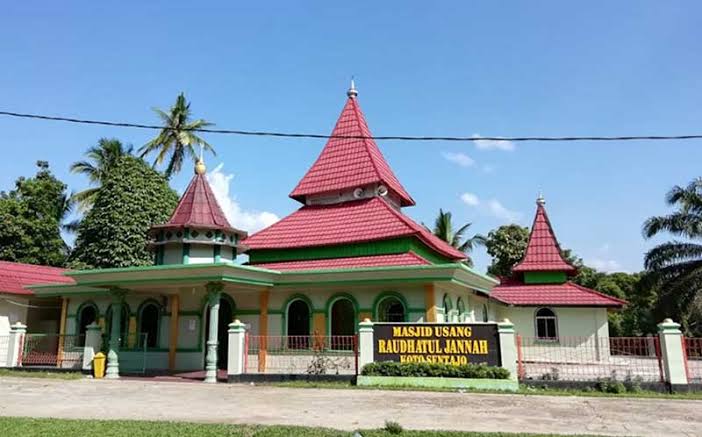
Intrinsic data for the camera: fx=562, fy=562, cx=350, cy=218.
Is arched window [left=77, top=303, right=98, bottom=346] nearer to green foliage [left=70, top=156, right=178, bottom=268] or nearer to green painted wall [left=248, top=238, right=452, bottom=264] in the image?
green painted wall [left=248, top=238, right=452, bottom=264]

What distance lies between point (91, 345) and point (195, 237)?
4.46 meters

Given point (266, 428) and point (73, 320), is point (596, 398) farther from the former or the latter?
point (73, 320)

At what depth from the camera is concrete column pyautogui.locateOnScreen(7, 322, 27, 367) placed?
1859 centimetres

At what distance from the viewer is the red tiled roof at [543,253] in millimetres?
24812

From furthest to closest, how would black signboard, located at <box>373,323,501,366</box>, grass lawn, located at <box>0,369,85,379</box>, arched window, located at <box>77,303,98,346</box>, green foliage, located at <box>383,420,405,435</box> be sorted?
1. arched window, located at <box>77,303,98,346</box>
2. grass lawn, located at <box>0,369,85,379</box>
3. black signboard, located at <box>373,323,501,366</box>
4. green foliage, located at <box>383,420,405,435</box>

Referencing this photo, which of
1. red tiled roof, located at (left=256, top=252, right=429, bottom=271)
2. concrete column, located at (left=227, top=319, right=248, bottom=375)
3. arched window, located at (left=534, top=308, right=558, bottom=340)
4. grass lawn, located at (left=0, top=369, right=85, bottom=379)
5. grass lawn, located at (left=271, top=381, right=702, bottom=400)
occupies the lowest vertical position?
grass lawn, located at (left=271, top=381, right=702, bottom=400)

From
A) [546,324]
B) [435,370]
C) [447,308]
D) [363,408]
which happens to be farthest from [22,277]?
[546,324]

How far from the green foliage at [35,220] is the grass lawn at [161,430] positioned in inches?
1042

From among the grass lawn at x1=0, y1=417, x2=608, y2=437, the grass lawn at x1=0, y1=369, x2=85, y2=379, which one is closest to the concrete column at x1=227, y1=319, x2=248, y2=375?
the grass lawn at x1=0, y1=369, x2=85, y2=379

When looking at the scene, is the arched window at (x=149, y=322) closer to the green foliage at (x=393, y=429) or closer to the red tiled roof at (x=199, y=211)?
the red tiled roof at (x=199, y=211)

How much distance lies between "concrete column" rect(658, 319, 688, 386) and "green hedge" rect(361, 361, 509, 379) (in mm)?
3505

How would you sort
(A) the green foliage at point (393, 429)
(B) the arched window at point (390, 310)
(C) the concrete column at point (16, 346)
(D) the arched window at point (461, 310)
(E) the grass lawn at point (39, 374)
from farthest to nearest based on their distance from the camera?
(C) the concrete column at point (16, 346) → (D) the arched window at point (461, 310) → (E) the grass lawn at point (39, 374) → (B) the arched window at point (390, 310) → (A) the green foliage at point (393, 429)

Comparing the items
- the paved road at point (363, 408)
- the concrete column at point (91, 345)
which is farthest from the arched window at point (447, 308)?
the concrete column at point (91, 345)

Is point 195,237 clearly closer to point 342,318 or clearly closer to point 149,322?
point 149,322
